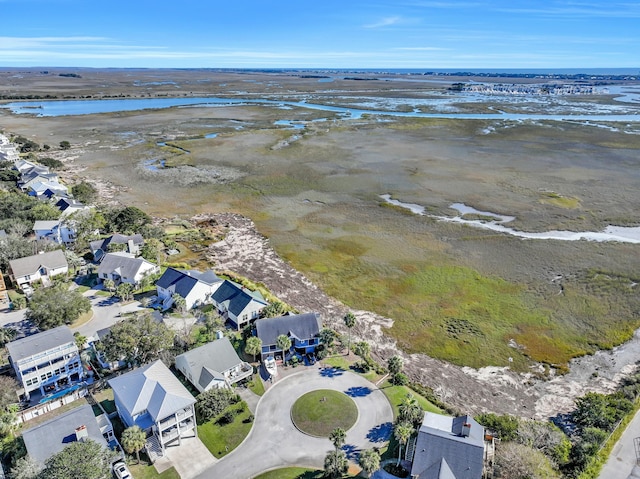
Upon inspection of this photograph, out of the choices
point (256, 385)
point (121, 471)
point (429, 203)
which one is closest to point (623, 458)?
point (256, 385)

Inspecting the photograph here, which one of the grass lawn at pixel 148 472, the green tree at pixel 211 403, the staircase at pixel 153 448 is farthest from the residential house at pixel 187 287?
the grass lawn at pixel 148 472

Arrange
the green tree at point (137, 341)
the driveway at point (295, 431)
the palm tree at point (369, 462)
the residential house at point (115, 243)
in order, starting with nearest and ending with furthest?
the palm tree at point (369, 462), the driveway at point (295, 431), the green tree at point (137, 341), the residential house at point (115, 243)

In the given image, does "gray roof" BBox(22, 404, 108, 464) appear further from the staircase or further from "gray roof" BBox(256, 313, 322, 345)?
"gray roof" BBox(256, 313, 322, 345)

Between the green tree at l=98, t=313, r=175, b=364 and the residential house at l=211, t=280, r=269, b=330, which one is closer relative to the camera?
the green tree at l=98, t=313, r=175, b=364

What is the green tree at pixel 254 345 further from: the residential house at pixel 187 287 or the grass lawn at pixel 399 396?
the residential house at pixel 187 287

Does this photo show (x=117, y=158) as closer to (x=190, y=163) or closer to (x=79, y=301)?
(x=190, y=163)

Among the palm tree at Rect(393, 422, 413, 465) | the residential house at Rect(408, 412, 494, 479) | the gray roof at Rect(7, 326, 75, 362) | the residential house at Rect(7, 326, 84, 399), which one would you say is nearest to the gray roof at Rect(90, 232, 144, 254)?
the residential house at Rect(7, 326, 84, 399)

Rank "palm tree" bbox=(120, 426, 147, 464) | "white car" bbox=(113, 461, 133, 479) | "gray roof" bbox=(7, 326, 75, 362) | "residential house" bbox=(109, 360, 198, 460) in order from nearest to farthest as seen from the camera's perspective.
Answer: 1. "white car" bbox=(113, 461, 133, 479)
2. "palm tree" bbox=(120, 426, 147, 464)
3. "residential house" bbox=(109, 360, 198, 460)
4. "gray roof" bbox=(7, 326, 75, 362)

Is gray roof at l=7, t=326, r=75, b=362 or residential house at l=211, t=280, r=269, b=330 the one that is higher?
gray roof at l=7, t=326, r=75, b=362

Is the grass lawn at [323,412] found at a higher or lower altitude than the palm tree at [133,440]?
lower
